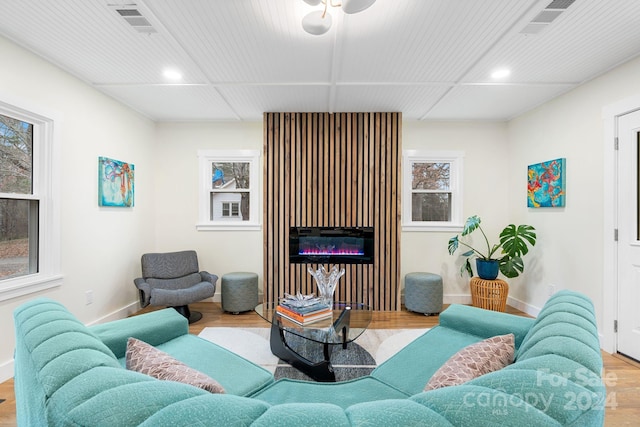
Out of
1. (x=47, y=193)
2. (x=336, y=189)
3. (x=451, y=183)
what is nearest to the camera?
(x=47, y=193)

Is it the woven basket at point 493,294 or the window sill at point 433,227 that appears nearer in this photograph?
the woven basket at point 493,294

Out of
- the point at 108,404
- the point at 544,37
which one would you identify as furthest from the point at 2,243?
the point at 544,37

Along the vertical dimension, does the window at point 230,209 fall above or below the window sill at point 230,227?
above


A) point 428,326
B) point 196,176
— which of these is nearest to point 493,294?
point 428,326

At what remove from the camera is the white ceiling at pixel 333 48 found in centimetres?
205

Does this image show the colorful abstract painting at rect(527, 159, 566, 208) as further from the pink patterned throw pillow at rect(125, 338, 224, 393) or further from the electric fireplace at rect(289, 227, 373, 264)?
the pink patterned throw pillow at rect(125, 338, 224, 393)

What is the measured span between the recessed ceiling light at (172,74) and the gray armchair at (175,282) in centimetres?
218

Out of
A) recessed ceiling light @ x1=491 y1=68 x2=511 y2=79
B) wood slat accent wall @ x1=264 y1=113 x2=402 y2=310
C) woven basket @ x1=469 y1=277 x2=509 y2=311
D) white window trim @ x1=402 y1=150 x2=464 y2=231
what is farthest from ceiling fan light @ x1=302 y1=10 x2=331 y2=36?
woven basket @ x1=469 y1=277 x2=509 y2=311

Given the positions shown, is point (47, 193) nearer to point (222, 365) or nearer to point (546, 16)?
point (222, 365)

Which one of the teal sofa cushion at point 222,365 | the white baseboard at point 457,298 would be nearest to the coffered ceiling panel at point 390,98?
the white baseboard at point 457,298

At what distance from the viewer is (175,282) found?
3.90 meters

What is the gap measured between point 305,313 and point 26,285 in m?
2.33

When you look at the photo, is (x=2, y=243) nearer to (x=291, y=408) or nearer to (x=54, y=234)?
(x=54, y=234)

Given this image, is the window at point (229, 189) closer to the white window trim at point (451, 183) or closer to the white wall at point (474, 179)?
the white window trim at point (451, 183)
